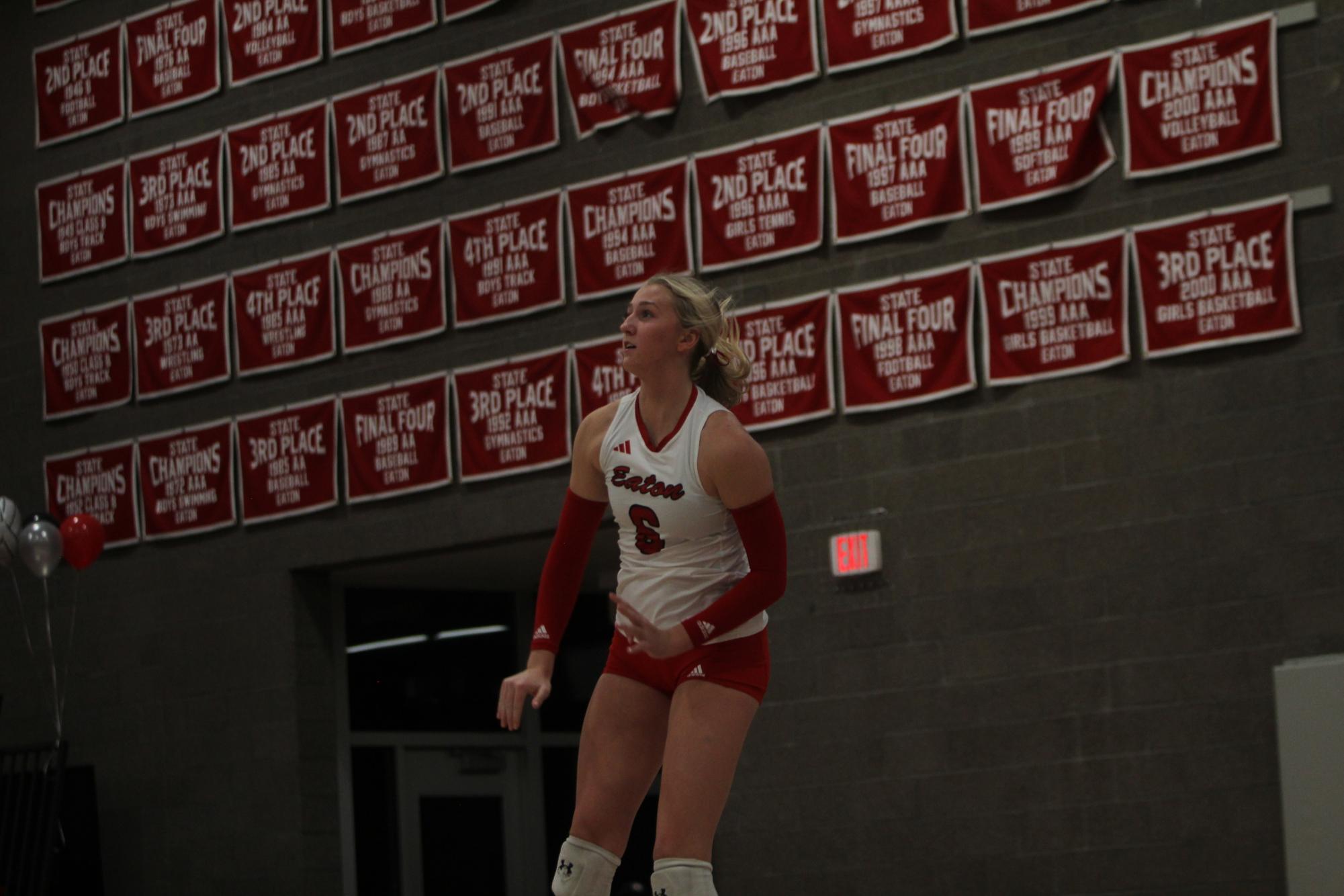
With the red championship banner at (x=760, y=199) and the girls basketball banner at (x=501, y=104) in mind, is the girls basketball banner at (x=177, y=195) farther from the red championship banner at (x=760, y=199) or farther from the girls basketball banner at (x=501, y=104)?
the red championship banner at (x=760, y=199)

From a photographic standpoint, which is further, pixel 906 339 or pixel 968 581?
pixel 906 339

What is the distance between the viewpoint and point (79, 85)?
12.4 metres

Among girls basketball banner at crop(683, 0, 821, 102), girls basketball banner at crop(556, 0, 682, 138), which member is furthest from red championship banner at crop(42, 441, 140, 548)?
girls basketball banner at crop(683, 0, 821, 102)

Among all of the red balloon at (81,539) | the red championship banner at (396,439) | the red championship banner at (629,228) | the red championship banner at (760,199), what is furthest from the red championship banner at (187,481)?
the red championship banner at (760,199)

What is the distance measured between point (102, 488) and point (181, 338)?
1.12 metres

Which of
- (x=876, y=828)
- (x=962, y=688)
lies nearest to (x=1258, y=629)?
(x=962, y=688)

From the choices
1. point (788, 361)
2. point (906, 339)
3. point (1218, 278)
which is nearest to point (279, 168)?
point (788, 361)

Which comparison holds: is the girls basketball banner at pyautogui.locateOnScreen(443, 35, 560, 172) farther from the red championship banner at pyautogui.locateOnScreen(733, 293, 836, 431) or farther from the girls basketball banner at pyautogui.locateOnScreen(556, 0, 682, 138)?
the red championship banner at pyautogui.locateOnScreen(733, 293, 836, 431)

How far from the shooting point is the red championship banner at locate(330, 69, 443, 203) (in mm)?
10953

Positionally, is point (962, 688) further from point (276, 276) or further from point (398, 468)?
point (276, 276)

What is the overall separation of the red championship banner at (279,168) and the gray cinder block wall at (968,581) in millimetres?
125

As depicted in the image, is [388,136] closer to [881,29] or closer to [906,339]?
[881,29]

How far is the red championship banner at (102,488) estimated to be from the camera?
1187cm

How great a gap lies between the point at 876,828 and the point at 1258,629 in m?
2.11
